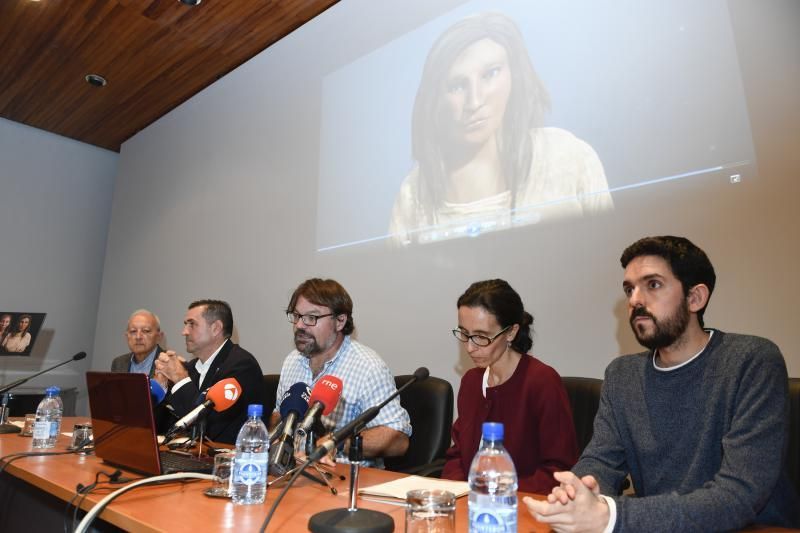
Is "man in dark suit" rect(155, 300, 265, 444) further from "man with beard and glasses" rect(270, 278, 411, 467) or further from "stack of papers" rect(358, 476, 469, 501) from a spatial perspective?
"stack of papers" rect(358, 476, 469, 501)

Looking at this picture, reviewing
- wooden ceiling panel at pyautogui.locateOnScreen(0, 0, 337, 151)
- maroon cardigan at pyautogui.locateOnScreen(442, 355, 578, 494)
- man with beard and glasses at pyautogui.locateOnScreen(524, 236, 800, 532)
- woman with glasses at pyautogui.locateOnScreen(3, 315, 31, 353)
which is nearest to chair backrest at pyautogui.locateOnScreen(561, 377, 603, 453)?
maroon cardigan at pyautogui.locateOnScreen(442, 355, 578, 494)

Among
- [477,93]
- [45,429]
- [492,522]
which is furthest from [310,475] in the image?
[477,93]

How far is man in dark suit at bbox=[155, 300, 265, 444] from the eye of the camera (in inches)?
87.8

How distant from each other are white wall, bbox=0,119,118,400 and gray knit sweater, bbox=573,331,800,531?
5852 millimetres

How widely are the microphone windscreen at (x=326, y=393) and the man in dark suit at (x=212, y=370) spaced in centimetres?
84

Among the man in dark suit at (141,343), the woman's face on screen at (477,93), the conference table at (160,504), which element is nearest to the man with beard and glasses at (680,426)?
the conference table at (160,504)

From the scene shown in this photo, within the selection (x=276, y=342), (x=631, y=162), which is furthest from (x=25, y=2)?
(x=631, y=162)

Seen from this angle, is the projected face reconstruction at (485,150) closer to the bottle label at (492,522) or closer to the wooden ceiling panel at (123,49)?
the wooden ceiling panel at (123,49)

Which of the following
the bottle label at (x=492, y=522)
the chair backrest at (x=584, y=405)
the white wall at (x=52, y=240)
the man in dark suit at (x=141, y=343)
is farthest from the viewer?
the white wall at (x=52, y=240)

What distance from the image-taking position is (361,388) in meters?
2.19

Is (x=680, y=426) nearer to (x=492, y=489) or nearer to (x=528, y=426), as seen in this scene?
(x=528, y=426)

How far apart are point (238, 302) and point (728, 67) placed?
339 centimetres

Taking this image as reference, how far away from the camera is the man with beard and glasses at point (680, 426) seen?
1.04 metres

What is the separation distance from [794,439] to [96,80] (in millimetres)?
5340
